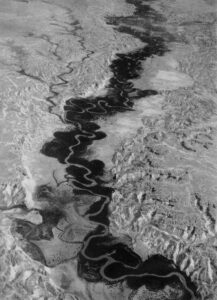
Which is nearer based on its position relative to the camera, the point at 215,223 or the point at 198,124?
the point at 215,223

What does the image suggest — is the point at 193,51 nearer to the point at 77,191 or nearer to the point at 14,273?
the point at 77,191

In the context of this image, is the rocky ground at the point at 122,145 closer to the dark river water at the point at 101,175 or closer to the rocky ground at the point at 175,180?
the rocky ground at the point at 175,180

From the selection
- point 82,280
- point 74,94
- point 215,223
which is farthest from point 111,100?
point 82,280

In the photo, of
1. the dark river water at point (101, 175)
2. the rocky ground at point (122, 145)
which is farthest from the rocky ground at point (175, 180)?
the dark river water at point (101, 175)

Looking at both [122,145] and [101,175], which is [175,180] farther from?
[122,145]

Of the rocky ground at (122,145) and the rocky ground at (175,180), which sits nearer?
the rocky ground at (122,145)

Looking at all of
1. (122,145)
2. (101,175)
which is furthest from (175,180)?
(122,145)

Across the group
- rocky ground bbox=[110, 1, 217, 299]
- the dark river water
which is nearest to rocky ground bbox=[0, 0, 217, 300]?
rocky ground bbox=[110, 1, 217, 299]
